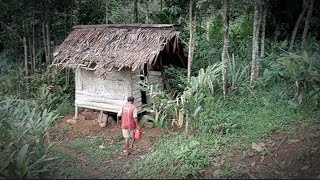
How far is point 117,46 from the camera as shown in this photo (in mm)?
9727

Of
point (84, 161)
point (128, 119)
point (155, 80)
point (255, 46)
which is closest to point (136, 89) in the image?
point (155, 80)

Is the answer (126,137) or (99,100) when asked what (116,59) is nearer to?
(99,100)

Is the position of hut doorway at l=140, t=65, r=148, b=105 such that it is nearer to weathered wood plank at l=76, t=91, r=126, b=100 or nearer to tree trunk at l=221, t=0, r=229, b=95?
weathered wood plank at l=76, t=91, r=126, b=100

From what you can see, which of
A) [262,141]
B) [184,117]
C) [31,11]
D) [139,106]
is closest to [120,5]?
[31,11]

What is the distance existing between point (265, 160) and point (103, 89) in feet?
16.7

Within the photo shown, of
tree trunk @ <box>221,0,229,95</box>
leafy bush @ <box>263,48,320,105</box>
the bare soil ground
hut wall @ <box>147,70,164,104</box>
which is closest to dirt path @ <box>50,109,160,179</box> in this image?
the bare soil ground

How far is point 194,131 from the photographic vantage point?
8000 millimetres

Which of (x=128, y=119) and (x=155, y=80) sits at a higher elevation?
(x=155, y=80)

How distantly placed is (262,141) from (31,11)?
9134 mm

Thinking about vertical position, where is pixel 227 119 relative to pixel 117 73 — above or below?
below

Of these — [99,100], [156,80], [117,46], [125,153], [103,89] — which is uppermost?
[117,46]

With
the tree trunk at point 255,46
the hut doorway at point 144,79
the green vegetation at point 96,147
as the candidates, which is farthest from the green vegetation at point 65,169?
the tree trunk at point 255,46

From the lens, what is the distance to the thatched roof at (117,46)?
9.14 m

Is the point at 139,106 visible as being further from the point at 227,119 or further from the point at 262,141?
the point at 262,141
